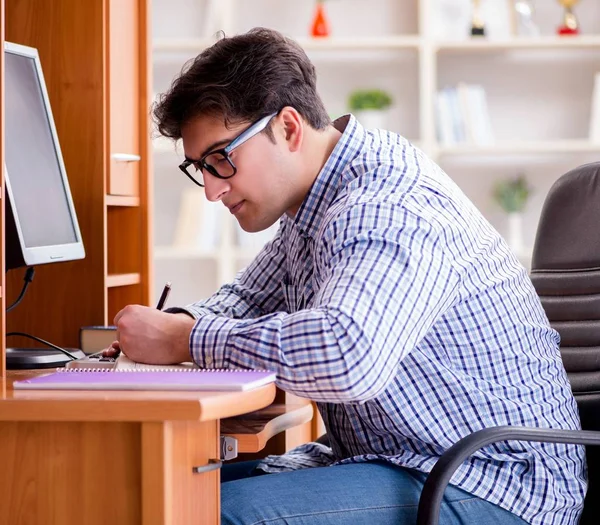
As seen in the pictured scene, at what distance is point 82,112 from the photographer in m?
2.14

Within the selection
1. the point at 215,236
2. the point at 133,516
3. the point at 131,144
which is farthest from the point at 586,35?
the point at 133,516

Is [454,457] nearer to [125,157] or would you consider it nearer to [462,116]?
[125,157]

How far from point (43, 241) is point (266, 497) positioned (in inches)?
30.8

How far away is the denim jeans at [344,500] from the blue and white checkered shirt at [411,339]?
0.03 metres

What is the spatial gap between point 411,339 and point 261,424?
25 cm

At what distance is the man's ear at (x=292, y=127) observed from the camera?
150cm

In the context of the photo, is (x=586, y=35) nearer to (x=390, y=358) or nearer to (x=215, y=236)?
(x=215, y=236)

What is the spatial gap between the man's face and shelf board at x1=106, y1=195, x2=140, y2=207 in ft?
2.28

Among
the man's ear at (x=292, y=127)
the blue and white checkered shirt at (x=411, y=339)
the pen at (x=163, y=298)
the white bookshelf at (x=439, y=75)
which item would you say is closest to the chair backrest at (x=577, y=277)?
the blue and white checkered shirt at (x=411, y=339)

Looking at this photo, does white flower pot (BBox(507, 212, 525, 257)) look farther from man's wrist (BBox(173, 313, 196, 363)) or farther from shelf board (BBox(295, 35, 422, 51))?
man's wrist (BBox(173, 313, 196, 363))

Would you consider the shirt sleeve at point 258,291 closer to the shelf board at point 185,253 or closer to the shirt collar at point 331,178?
the shirt collar at point 331,178

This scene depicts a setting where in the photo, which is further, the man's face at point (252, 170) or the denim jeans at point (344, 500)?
the man's face at point (252, 170)

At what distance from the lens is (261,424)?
1.32m

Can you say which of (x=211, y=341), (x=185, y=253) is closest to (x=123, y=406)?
(x=211, y=341)
